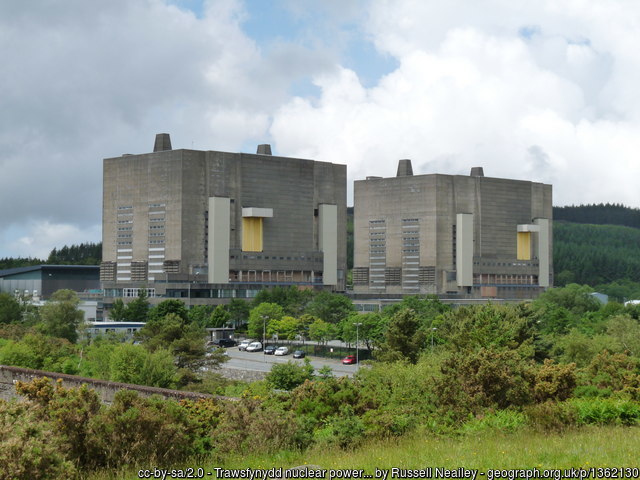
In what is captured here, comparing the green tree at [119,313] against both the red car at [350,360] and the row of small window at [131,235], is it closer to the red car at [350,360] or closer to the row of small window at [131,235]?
the row of small window at [131,235]

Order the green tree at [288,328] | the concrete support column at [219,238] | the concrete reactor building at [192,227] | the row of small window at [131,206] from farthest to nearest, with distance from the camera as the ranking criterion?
the row of small window at [131,206] → the concrete support column at [219,238] → the concrete reactor building at [192,227] → the green tree at [288,328]

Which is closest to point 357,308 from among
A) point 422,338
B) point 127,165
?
point 127,165

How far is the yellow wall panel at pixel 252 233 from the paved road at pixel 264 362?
60.3 meters

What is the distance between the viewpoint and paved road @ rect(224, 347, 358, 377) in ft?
361

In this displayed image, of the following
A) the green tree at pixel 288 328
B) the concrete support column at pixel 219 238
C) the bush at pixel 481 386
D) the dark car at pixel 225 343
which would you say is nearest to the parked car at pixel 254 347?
the green tree at pixel 288 328

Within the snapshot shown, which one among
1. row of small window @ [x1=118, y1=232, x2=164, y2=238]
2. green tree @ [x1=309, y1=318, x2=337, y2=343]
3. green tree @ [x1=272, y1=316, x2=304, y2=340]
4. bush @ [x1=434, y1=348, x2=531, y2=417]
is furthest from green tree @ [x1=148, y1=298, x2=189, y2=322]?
bush @ [x1=434, y1=348, x2=531, y2=417]

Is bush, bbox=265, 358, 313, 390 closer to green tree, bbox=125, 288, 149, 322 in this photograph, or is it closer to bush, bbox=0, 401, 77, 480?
bush, bbox=0, 401, 77, 480

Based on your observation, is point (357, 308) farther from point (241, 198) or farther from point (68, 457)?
point (68, 457)

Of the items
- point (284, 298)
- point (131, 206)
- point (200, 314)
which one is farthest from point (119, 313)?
point (131, 206)

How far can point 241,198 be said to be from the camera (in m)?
197

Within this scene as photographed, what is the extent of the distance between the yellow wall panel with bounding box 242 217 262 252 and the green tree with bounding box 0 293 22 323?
2361 inches

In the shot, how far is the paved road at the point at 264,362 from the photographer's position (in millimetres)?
110062

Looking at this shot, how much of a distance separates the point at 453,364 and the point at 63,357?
58.1m

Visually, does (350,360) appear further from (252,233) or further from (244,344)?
(252,233)
